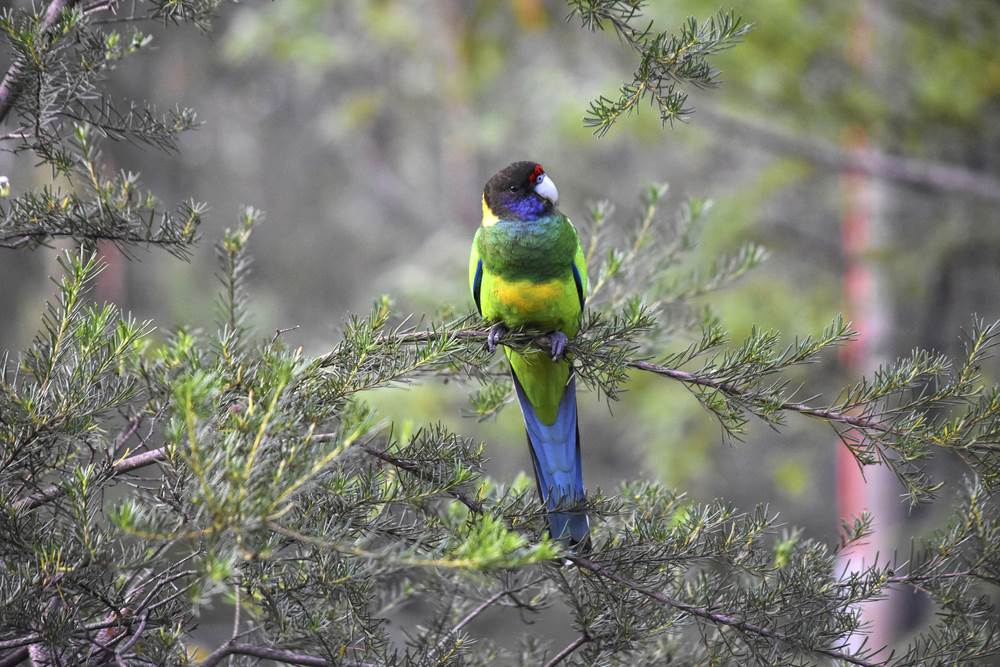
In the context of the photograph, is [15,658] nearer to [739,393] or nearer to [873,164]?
[739,393]

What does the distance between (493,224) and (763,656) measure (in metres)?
1.94

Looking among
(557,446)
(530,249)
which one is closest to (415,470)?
(557,446)

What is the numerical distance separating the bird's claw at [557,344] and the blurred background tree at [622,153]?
0.37 metres

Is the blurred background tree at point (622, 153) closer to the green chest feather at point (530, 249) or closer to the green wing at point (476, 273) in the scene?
the green chest feather at point (530, 249)

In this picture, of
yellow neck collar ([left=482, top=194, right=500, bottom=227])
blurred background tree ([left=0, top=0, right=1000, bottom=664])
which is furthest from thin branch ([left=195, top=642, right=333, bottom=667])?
yellow neck collar ([left=482, top=194, right=500, bottom=227])

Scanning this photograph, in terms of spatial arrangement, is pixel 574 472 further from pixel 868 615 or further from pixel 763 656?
pixel 868 615

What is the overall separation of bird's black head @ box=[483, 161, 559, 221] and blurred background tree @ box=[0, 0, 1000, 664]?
188 millimetres

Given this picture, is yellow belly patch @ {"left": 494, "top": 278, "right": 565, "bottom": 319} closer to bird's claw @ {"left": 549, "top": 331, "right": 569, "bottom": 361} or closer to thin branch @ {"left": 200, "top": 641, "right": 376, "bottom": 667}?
bird's claw @ {"left": 549, "top": 331, "right": 569, "bottom": 361}

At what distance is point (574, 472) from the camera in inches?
118

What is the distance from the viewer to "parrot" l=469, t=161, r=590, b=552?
9.98ft

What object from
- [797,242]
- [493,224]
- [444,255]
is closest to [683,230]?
[493,224]

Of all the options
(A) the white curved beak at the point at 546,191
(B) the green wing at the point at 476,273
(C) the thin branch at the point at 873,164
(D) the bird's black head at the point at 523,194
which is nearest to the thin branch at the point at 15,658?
(B) the green wing at the point at 476,273

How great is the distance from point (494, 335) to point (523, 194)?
848 millimetres

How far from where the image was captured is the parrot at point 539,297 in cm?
304
